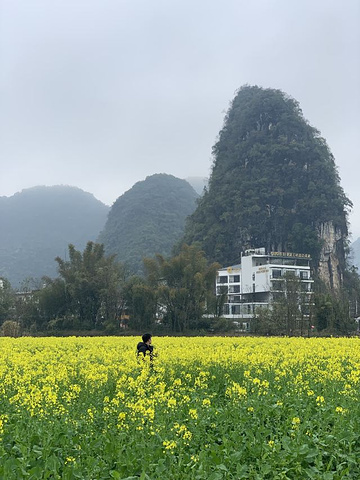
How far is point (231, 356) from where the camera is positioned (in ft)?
31.0

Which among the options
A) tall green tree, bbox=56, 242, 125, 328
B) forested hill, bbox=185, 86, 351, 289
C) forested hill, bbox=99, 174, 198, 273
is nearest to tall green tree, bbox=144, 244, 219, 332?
tall green tree, bbox=56, 242, 125, 328

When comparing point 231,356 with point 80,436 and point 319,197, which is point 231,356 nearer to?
point 80,436

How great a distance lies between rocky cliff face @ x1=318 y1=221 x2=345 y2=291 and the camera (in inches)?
2744

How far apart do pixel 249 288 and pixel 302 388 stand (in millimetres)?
51998

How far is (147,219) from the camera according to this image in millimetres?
96250

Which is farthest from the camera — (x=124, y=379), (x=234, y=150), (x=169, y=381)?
(x=234, y=150)

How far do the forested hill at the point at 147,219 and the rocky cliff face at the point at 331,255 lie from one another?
26813 millimetres

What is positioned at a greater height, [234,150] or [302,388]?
[234,150]

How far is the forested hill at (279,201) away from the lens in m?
72.4

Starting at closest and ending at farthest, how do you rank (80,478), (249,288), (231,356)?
(80,478), (231,356), (249,288)

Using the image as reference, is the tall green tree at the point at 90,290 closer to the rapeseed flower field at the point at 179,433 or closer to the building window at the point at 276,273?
the building window at the point at 276,273

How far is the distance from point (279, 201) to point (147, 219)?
3130 centimetres

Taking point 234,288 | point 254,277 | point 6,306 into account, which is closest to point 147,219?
point 234,288

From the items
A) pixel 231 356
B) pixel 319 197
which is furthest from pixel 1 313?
pixel 319 197
